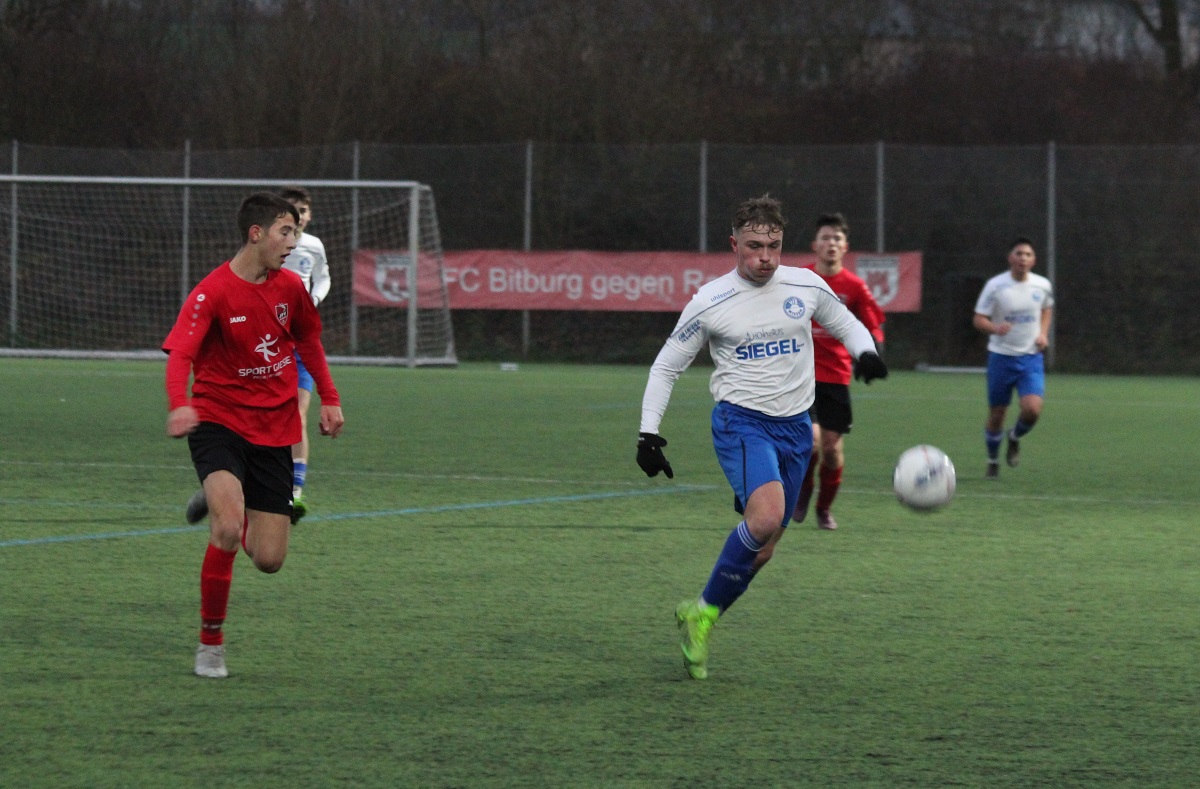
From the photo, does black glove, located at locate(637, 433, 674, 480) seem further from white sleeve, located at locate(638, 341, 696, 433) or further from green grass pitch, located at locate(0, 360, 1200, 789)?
green grass pitch, located at locate(0, 360, 1200, 789)

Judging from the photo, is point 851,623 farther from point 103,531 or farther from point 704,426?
point 704,426

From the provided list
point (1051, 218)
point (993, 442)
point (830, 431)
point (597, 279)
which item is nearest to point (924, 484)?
point (830, 431)

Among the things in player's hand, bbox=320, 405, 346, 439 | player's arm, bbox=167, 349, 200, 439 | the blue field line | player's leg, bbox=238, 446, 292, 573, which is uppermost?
player's arm, bbox=167, 349, 200, 439

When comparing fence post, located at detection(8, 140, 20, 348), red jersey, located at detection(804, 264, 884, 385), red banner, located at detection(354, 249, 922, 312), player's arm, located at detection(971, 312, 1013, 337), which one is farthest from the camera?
red banner, located at detection(354, 249, 922, 312)

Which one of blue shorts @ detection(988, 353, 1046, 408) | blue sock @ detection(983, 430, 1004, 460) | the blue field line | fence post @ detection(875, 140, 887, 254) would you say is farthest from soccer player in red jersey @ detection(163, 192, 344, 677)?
fence post @ detection(875, 140, 887, 254)

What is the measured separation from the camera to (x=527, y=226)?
88.0 ft

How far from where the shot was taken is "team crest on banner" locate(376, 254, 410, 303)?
25078mm

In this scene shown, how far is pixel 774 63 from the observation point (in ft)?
111

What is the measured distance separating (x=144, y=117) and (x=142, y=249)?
6930 millimetres

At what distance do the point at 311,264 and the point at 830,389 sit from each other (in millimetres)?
3433

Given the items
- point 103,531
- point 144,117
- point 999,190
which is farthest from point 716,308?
point 144,117

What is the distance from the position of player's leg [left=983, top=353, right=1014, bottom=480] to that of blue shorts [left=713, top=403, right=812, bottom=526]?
21.5 feet

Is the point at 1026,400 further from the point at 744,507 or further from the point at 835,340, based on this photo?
the point at 744,507

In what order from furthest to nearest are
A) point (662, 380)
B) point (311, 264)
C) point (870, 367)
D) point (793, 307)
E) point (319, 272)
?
1. point (319, 272)
2. point (311, 264)
3. point (793, 307)
4. point (662, 380)
5. point (870, 367)
